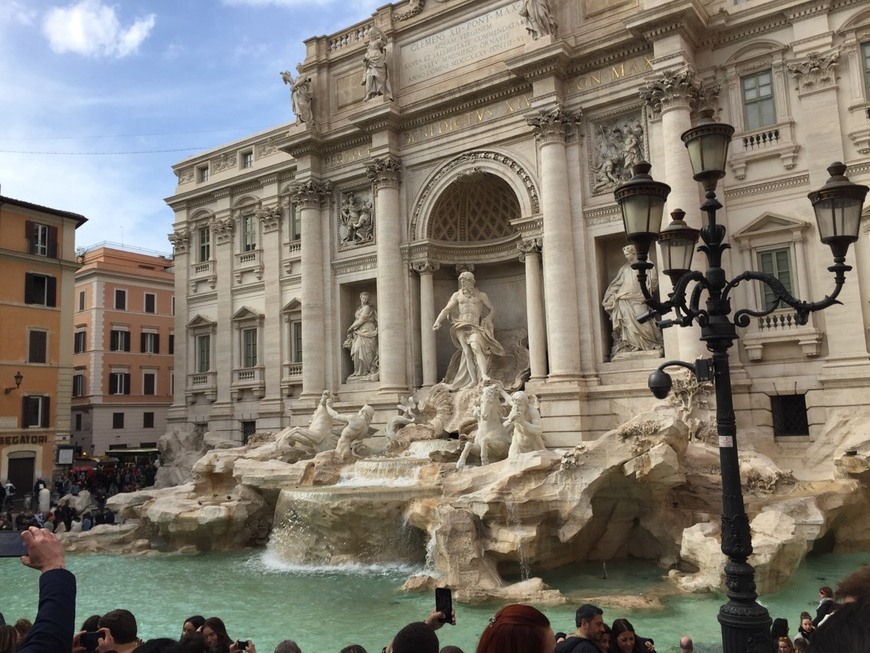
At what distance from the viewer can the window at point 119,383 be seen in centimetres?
3856

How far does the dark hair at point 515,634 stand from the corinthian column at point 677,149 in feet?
50.5

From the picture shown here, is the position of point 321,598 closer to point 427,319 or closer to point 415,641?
point 415,641

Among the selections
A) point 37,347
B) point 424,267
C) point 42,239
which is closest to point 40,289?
A: point 42,239

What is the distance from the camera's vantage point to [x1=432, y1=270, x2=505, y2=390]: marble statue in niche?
66.8ft

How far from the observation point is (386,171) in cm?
2253

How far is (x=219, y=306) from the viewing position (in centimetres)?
2792

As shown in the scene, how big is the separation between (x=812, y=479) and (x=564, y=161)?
31.8ft

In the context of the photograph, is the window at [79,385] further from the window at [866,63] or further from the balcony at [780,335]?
the window at [866,63]

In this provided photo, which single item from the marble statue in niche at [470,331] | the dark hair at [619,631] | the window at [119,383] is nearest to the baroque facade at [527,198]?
the marble statue in niche at [470,331]

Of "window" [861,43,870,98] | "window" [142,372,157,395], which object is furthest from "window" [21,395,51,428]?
"window" [861,43,870,98]

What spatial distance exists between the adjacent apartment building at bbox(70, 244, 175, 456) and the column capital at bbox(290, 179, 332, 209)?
19099 mm

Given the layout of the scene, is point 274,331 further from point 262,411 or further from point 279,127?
point 279,127

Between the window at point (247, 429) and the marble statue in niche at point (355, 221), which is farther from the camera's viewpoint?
the window at point (247, 429)

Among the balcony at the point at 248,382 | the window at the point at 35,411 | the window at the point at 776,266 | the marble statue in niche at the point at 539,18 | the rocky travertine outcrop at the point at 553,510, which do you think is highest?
the marble statue in niche at the point at 539,18
